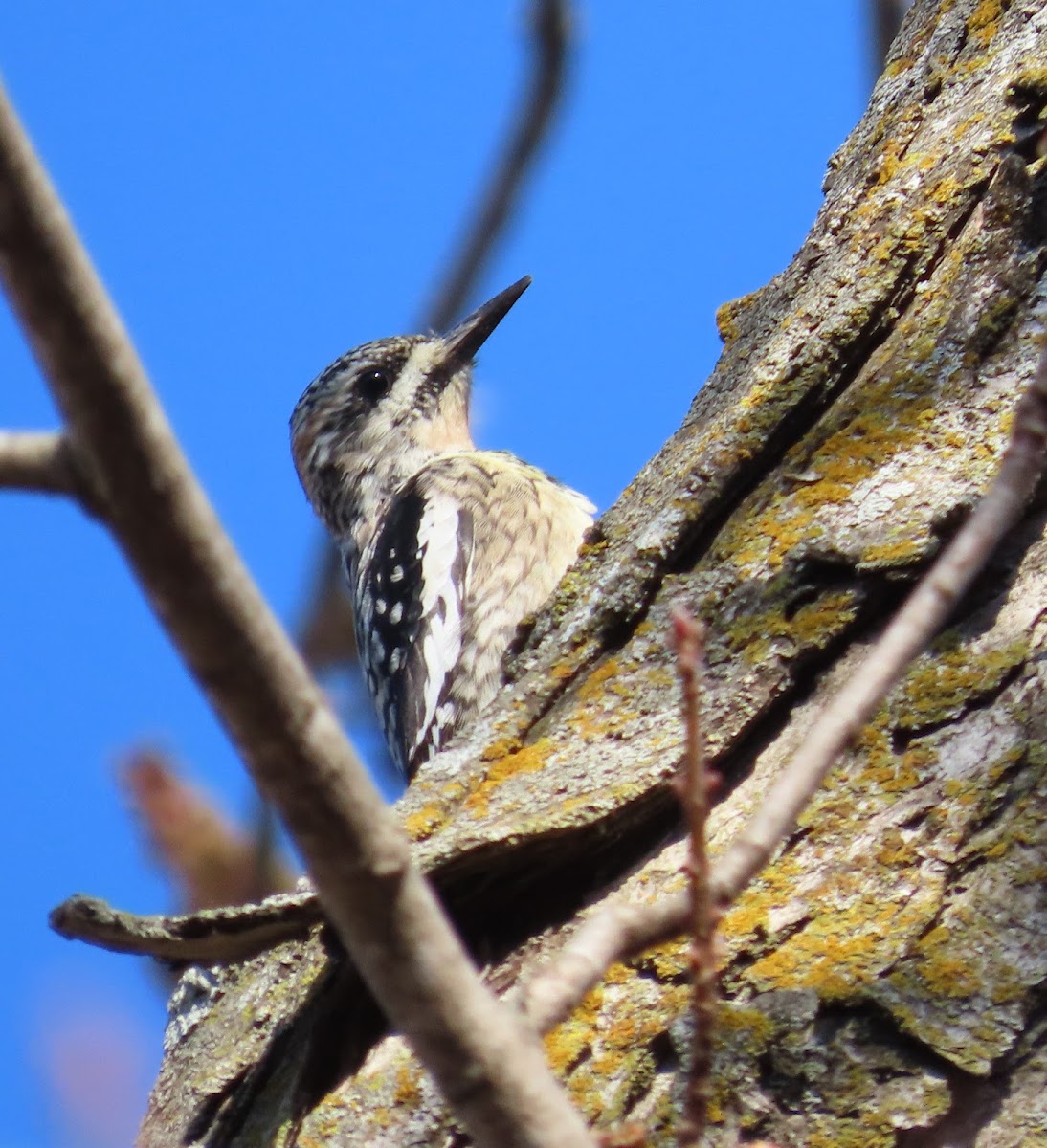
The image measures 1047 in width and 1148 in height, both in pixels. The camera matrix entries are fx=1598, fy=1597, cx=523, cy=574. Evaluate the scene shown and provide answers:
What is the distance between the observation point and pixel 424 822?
2.22 metres

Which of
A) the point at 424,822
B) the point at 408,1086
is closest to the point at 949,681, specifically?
the point at 424,822

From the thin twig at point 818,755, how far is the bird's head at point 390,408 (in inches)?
171

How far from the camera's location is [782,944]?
1.87 m

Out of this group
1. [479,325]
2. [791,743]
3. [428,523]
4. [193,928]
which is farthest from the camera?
[479,325]

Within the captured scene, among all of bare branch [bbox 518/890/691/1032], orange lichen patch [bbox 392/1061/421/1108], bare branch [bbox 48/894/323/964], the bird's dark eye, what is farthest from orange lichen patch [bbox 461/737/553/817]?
the bird's dark eye

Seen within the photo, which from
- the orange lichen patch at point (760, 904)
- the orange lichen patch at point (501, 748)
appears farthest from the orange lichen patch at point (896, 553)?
the orange lichen patch at point (501, 748)

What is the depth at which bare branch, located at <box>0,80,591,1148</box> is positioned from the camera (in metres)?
1.00

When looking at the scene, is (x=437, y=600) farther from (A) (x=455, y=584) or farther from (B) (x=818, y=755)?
(B) (x=818, y=755)

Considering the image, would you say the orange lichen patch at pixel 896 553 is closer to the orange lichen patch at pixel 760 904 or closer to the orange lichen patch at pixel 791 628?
the orange lichen patch at pixel 791 628

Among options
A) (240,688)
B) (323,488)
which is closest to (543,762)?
(240,688)

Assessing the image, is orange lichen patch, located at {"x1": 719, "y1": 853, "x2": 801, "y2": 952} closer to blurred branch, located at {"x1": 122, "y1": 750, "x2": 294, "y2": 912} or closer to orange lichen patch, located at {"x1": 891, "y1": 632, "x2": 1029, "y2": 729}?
orange lichen patch, located at {"x1": 891, "y1": 632, "x2": 1029, "y2": 729}

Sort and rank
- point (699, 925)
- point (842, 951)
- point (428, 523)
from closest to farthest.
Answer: point (699, 925)
point (842, 951)
point (428, 523)

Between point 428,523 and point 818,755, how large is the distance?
3.51m

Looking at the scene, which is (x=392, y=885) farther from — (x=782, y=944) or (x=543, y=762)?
(x=543, y=762)
